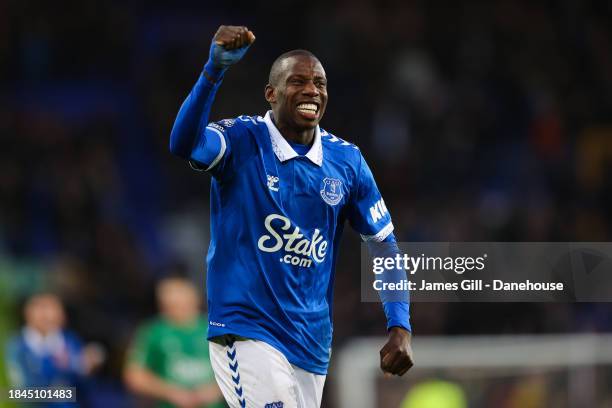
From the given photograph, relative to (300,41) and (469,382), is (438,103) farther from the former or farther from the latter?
(469,382)

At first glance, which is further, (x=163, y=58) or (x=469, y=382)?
(x=163, y=58)

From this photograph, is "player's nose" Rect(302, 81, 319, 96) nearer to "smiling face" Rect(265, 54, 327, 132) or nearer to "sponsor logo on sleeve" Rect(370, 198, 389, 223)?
"smiling face" Rect(265, 54, 327, 132)

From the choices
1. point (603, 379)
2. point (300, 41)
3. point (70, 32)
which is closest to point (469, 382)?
point (603, 379)

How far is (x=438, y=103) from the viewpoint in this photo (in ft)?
48.1

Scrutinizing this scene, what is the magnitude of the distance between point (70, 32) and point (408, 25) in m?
4.53

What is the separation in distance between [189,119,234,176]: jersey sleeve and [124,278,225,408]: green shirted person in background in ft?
13.3

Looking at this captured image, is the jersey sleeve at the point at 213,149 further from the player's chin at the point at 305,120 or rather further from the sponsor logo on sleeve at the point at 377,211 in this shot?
the sponsor logo on sleeve at the point at 377,211

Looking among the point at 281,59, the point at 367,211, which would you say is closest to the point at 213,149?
the point at 281,59

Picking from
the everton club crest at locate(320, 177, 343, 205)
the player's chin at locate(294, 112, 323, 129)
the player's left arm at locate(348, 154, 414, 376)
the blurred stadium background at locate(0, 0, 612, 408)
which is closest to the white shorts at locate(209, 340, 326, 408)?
the player's left arm at locate(348, 154, 414, 376)

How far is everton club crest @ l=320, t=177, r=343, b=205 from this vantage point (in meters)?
5.08

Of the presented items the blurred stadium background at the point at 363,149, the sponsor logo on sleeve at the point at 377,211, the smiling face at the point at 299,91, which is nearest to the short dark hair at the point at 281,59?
the smiling face at the point at 299,91

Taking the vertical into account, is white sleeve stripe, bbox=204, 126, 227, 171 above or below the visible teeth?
below

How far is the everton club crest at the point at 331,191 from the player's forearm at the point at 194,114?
685 millimetres

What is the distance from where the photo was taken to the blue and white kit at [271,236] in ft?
16.0
